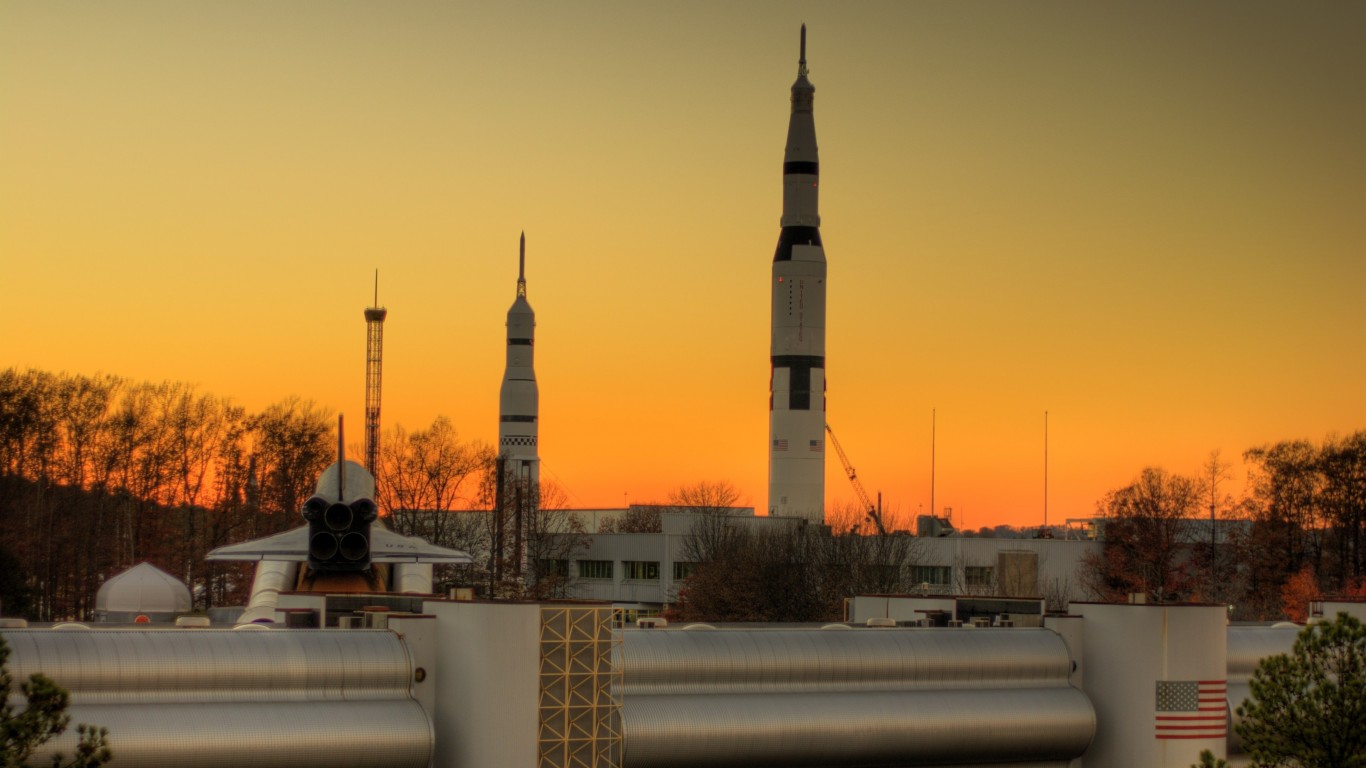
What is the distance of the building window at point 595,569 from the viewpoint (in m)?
160

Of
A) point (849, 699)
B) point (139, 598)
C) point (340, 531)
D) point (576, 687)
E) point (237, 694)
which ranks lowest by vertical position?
point (849, 699)

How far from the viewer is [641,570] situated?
513 feet

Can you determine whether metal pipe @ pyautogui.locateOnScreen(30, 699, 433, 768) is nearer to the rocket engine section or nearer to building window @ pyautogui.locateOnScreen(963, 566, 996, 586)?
the rocket engine section

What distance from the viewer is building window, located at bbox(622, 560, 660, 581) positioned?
507ft

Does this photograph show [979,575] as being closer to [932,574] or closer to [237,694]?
[932,574]

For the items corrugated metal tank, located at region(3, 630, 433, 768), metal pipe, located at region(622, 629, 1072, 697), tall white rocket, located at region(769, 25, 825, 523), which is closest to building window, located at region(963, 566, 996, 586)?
tall white rocket, located at region(769, 25, 825, 523)

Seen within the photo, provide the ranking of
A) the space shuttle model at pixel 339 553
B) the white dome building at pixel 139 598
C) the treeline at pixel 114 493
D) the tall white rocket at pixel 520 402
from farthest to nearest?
the tall white rocket at pixel 520 402
the treeline at pixel 114 493
the white dome building at pixel 139 598
the space shuttle model at pixel 339 553

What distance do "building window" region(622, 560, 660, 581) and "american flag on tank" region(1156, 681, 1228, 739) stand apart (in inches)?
3766

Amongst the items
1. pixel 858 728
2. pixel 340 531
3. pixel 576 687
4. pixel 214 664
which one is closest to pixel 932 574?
pixel 340 531

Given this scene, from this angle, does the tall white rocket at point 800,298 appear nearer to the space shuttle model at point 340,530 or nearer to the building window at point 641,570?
the building window at point 641,570

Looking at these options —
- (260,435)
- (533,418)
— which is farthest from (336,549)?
(533,418)

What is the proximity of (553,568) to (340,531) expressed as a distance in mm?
97795

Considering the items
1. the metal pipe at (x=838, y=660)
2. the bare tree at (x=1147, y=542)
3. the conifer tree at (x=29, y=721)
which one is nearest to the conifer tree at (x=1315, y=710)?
the metal pipe at (x=838, y=660)

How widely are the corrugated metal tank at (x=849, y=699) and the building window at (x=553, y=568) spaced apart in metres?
93.2
